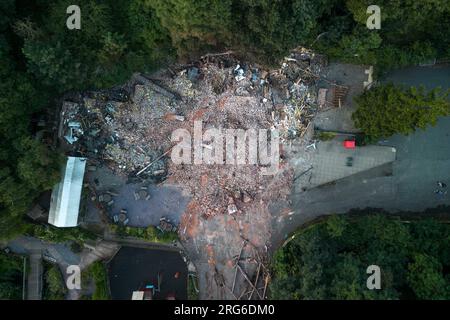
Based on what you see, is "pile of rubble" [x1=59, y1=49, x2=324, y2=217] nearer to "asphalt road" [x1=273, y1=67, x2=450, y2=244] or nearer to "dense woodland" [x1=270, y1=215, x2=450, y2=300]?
"asphalt road" [x1=273, y1=67, x2=450, y2=244]

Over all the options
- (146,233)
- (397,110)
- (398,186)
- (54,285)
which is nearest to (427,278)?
(398,186)

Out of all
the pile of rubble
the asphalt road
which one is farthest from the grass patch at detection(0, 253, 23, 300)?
the asphalt road

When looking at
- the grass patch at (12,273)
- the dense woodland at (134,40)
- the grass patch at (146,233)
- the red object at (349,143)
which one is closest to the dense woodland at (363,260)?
the red object at (349,143)

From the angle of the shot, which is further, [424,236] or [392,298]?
[424,236]
